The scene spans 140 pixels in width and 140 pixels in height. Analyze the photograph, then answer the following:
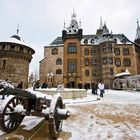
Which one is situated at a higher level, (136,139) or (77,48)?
(77,48)

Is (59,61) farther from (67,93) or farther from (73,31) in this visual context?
(67,93)

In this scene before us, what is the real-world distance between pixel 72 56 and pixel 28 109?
40.2m

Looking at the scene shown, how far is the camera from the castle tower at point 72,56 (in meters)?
43.4

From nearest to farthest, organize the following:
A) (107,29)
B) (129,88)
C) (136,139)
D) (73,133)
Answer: (136,139), (73,133), (129,88), (107,29)

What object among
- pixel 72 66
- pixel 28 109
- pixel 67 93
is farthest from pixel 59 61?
pixel 28 109

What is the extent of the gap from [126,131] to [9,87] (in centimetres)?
373

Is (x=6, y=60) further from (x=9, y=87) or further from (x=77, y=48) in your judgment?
(x=9, y=87)

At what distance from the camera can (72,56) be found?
4494 centimetres

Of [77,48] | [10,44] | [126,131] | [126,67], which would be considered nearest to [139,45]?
[126,67]

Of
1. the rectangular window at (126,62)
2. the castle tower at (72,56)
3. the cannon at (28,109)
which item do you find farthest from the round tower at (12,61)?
the cannon at (28,109)

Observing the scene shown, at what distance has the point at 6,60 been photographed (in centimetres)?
3122

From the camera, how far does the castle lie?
43281 mm

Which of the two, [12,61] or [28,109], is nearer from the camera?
[28,109]

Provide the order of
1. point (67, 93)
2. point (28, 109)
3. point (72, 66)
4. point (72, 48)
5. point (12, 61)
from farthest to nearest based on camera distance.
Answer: point (72, 48), point (72, 66), point (12, 61), point (67, 93), point (28, 109)
